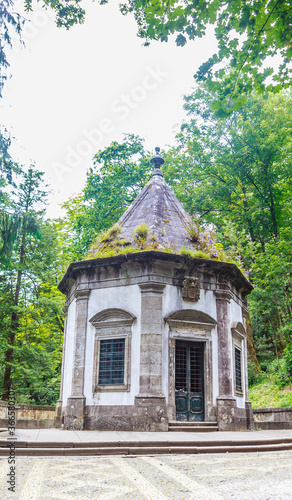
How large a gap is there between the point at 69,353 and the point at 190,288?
16.9 ft

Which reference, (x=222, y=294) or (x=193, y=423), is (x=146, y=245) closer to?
(x=222, y=294)

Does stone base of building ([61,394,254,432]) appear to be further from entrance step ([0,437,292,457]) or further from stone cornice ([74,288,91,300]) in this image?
stone cornice ([74,288,91,300])

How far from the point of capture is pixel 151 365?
12789mm

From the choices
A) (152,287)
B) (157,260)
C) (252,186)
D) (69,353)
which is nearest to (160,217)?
(157,260)

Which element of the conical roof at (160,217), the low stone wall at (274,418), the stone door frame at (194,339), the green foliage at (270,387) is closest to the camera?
the stone door frame at (194,339)

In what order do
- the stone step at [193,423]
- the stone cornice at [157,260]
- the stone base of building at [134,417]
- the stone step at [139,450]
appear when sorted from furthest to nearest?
the stone cornice at [157,260], the stone step at [193,423], the stone base of building at [134,417], the stone step at [139,450]

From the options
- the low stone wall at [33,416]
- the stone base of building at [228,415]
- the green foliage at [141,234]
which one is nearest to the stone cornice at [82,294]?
the green foliage at [141,234]

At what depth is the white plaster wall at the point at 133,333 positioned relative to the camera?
12961 millimetres

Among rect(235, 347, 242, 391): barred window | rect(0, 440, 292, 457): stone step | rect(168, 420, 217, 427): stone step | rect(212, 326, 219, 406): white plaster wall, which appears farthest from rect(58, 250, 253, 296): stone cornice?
rect(0, 440, 292, 457): stone step

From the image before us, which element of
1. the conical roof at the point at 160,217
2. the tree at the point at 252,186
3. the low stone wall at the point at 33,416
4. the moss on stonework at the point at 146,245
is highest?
the tree at the point at 252,186

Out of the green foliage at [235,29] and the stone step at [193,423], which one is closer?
the green foliage at [235,29]

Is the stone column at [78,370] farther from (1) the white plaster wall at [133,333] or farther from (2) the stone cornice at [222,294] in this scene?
(2) the stone cornice at [222,294]

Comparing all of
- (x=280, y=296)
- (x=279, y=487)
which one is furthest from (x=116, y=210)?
(x=279, y=487)

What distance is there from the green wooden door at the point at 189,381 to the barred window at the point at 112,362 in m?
1.74
